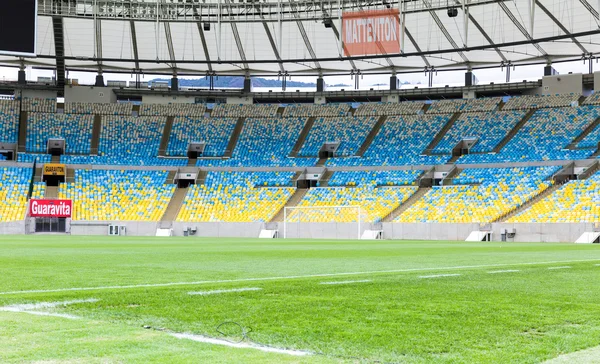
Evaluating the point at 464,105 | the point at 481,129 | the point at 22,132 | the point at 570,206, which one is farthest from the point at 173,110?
the point at 570,206

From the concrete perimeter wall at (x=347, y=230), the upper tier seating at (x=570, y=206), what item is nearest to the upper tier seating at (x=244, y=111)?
the concrete perimeter wall at (x=347, y=230)

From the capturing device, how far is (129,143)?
214 feet

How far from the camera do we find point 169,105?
7006 centimetres

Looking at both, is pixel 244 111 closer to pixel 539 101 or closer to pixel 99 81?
pixel 99 81

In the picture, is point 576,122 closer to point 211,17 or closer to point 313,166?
point 313,166

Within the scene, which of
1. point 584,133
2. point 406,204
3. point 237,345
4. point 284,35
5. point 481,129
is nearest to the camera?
point 237,345

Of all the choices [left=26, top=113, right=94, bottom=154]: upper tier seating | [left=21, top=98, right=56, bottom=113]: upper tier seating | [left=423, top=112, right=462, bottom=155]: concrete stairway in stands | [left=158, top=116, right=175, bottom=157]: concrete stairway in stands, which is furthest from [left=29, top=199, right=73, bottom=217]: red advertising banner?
[left=423, top=112, right=462, bottom=155]: concrete stairway in stands

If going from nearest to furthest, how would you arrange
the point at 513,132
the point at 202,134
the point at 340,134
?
the point at 513,132
the point at 340,134
the point at 202,134

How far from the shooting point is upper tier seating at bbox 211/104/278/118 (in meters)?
69.7

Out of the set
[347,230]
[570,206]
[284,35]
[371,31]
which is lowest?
[347,230]

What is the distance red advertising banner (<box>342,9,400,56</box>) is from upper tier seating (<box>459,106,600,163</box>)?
1380 cm

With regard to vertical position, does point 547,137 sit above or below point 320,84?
below

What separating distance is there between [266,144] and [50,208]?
2100cm

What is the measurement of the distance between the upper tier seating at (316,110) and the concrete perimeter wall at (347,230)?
70.4 feet
